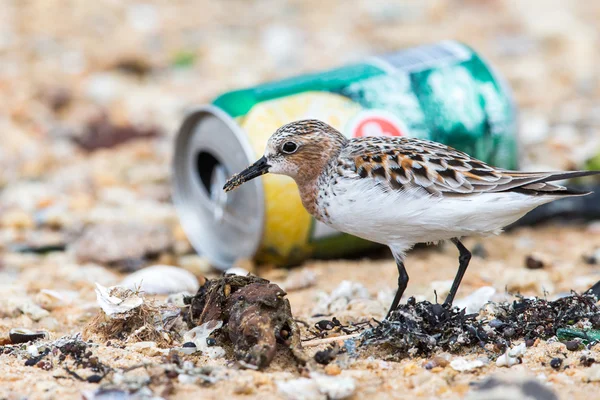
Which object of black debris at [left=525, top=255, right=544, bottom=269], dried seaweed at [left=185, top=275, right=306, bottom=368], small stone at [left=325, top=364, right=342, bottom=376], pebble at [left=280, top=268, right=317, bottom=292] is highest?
dried seaweed at [left=185, top=275, right=306, bottom=368]

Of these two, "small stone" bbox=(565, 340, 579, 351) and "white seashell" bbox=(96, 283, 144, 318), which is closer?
"small stone" bbox=(565, 340, 579, 351)

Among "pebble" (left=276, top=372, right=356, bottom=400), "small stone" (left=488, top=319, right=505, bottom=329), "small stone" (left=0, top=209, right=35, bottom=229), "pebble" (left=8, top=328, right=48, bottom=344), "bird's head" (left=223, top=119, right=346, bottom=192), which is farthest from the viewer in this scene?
"small stone" (left=0, top=209, right=35, bottom=229)

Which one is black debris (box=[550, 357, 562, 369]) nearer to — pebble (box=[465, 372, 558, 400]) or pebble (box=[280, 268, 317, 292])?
pebble (box=[465, 372, 558, 400])

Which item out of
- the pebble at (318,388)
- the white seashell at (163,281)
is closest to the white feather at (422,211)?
the pebble at (318,388)

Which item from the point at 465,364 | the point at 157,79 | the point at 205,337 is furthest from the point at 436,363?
the point at 157,79

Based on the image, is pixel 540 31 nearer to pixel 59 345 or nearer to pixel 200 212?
pixel 200 212

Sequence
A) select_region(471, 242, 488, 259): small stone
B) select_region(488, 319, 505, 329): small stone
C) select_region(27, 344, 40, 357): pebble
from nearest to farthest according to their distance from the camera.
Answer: select_region(27, 344, 40, 357): pebble < select_region(488, 319, 505, 329): small stone < select_region(471, 242, 488, 259): small stone

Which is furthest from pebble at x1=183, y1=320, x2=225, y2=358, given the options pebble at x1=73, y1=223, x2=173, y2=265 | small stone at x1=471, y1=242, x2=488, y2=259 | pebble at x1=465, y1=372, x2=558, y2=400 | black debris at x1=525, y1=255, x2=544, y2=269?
small stone at x1=471, y1=242, x2=488, y2=259

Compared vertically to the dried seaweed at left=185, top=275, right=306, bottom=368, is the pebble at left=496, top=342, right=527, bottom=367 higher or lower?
lower
